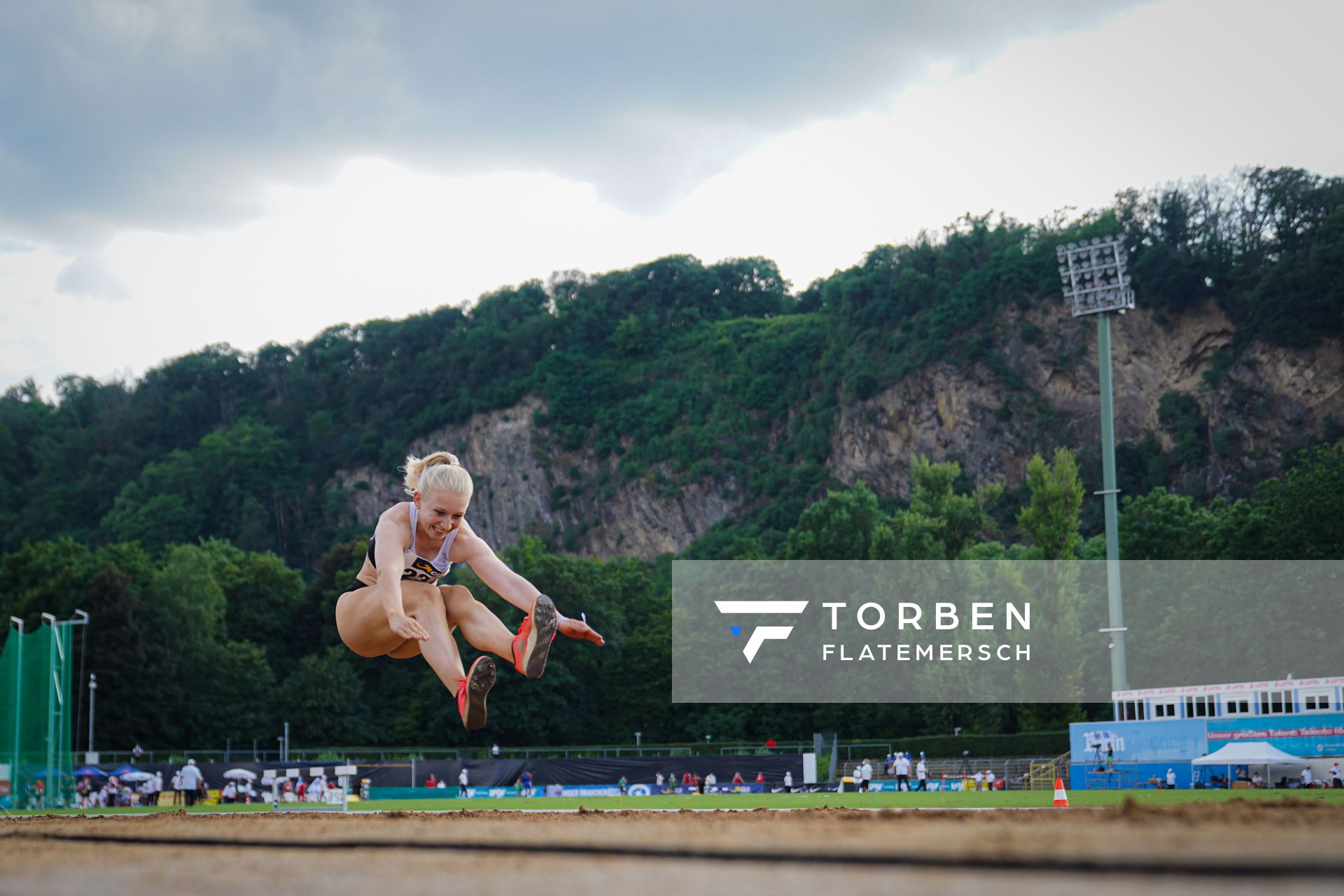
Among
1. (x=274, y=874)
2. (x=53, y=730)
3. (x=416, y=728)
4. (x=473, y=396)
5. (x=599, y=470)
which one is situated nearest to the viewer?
(x=274, y=874)

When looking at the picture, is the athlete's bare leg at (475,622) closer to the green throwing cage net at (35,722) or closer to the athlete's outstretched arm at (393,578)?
the athlete's outstretched arm at (393,578)

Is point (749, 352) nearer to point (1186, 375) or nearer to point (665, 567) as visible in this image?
point (665, 567)

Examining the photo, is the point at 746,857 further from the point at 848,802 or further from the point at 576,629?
Result: the point at 848,802

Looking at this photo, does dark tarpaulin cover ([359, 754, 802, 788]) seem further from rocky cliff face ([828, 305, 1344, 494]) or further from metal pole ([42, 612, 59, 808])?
rocky cliff face ([828, 305, 1344, 494])

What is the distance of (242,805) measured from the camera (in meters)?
42.6

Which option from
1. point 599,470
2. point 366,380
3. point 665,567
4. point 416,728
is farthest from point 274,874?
point 366,380

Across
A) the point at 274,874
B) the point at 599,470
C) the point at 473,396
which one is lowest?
the point at 274,874

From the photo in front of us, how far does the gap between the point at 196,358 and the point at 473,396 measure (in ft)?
125

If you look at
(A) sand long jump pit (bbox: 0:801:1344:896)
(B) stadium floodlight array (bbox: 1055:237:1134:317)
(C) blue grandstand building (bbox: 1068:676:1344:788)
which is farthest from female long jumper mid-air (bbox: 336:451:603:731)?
(B) stadium floodlight array (bbox: 1055:237:1134:317)

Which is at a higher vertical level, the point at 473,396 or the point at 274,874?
the point at 473,396

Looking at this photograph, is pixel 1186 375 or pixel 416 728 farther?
pixel 1186 375

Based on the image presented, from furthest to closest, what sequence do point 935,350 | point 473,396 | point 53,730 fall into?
point 473,396
point 935,350
point 53,730

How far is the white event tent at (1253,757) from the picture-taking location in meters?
36.2

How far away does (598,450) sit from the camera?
121875mm
